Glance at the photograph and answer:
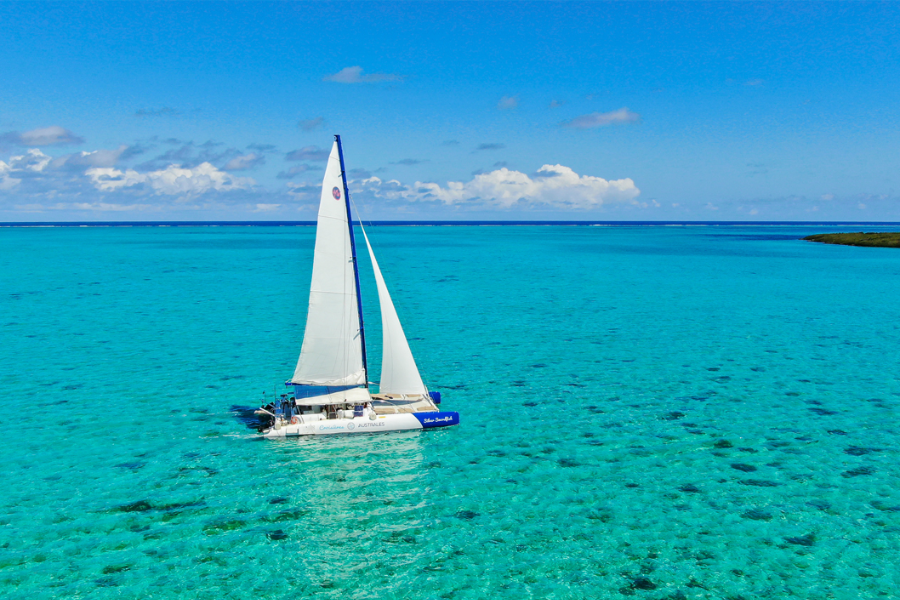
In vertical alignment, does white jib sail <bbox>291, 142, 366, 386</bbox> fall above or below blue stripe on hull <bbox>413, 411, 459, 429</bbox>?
above

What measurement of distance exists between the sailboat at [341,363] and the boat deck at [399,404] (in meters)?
0.05

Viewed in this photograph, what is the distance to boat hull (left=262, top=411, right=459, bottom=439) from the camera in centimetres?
2895

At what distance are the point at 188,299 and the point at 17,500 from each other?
5175 cm

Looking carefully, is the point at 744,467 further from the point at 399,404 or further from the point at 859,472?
the point at 399,404

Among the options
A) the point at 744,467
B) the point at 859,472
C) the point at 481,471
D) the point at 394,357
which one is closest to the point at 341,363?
the point at 394,357

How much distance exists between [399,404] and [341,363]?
11.8ft

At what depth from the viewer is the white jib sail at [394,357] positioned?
98.7ft

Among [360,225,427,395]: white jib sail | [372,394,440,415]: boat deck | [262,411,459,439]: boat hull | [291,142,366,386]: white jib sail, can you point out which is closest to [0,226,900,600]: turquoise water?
[262,411,459,439]: boat hull

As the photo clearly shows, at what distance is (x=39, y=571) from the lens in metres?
18.6

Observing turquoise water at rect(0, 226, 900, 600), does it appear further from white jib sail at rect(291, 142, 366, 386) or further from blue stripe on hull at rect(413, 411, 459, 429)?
white jib sail at rect(291, 142, 366, 386)

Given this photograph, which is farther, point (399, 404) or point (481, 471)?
point (399, 404)

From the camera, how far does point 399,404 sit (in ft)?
102

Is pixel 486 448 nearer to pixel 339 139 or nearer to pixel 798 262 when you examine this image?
pixel 339 139

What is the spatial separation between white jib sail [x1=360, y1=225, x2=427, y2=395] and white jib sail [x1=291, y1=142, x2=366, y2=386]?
133 cm
